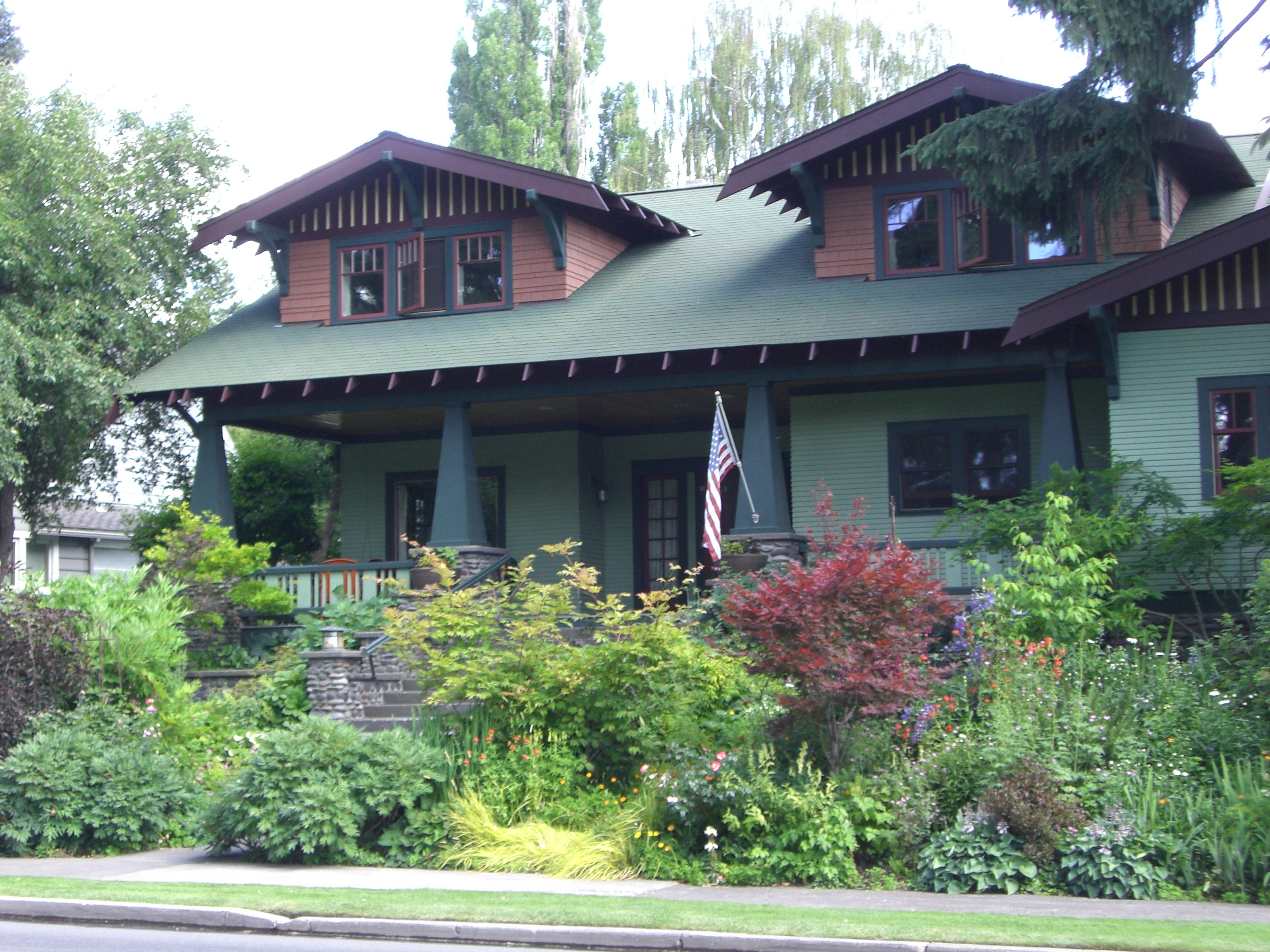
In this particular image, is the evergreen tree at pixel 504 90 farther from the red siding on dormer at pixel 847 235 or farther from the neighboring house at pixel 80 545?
the red siding on dormer at pixel 847 235

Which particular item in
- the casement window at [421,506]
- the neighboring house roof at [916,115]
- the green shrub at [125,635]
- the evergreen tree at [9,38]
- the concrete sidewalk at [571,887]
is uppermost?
the evergreen tree at [9,38]

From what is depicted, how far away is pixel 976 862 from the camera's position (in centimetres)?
977

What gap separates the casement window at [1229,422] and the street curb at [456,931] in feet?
30.0

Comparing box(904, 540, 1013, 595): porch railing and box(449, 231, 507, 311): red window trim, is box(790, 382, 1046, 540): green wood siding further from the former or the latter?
box(449, 231, 507, 311): red window trim

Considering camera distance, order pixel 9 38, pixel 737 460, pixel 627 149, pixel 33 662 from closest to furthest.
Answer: pixel 33 662
pixel 737 460
pixel 627 149
pixel 9 38

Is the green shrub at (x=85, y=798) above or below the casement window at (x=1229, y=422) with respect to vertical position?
below

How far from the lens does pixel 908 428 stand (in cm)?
1808

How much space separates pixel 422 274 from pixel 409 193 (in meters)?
1.26

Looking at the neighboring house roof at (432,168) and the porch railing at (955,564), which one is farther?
the neighboring house roof at (432,168)

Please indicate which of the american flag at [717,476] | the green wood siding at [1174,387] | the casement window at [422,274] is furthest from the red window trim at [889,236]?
the casement window at [422,274]

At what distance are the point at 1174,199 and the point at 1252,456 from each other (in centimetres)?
506

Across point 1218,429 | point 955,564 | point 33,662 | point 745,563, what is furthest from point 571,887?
point 1218,429

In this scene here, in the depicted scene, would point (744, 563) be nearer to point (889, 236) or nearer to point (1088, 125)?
point (889, 236)

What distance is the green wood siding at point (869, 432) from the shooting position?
17.7 m
